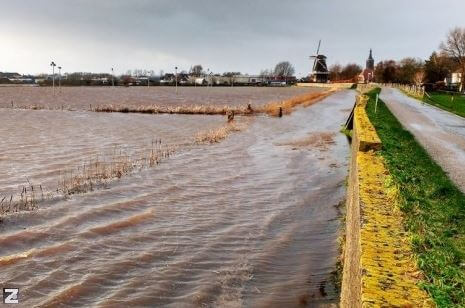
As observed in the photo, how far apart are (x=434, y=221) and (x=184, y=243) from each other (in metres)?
4.45

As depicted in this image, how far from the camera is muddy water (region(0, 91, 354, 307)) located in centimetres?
695

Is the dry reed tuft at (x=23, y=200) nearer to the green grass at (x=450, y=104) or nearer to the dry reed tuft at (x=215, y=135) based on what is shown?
the dry reed tuft at (x=215, y=135)

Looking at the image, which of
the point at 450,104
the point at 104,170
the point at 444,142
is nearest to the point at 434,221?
the point at 444,142

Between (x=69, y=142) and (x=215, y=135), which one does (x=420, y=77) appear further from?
(x=69, y=142)

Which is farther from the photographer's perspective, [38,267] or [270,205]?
[270,205]

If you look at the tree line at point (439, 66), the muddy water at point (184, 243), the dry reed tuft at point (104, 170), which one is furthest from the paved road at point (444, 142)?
the tree line at point (439, 66)

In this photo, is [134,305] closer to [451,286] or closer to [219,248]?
[219,248]

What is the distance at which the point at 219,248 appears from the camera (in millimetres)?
8930

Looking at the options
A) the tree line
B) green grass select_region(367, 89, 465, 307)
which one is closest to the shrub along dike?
green grass select_region(367, 89, 465, 307)

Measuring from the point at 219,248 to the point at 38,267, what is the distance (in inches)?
123

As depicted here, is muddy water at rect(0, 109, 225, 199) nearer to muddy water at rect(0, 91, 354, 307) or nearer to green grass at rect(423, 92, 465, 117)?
muddy water at rect(0, 91, 354, 307)

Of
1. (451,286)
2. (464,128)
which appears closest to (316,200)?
(451,286)

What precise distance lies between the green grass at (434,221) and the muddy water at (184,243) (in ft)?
5.48

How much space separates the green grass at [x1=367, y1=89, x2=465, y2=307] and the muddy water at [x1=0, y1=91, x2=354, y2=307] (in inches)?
65.8
